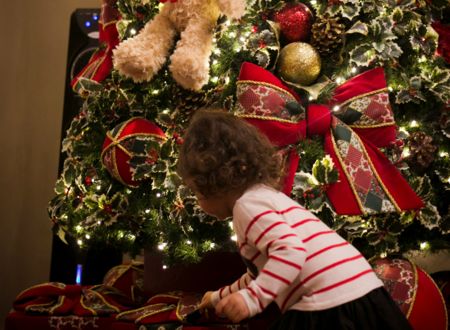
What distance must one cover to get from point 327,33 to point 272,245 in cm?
59

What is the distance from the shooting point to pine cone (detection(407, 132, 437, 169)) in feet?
4.30

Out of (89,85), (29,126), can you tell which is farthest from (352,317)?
(29,126)

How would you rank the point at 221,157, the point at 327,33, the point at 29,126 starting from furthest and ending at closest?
the point at 29,126 < the point at 327,33 < the point at 221,157

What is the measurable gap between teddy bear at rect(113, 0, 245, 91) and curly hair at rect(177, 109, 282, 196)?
0.24 meters

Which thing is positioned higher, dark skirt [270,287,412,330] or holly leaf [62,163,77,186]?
dark skirt [270,287,412,330]

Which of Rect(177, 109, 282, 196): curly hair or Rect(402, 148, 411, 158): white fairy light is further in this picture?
Rect(402, 148, 411, 158): white fairy light

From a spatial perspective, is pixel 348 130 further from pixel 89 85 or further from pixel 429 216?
pixel 89 85

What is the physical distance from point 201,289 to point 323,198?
1.33 ft

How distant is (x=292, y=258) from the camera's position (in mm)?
874

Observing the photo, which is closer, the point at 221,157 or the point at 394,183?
the point at 221,157

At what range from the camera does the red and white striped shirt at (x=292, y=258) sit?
2.86 feet

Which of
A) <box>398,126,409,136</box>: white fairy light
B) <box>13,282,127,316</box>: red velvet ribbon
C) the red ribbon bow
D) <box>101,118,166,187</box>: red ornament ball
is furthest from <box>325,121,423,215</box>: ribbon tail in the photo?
<box>13,282,127,316</box>: red velvet ribbon

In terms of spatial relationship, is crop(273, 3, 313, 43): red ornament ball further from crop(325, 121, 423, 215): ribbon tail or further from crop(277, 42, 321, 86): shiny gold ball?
crop(325, 121, 423, 215): ribbon tail

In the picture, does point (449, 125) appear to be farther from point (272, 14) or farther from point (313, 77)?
point (272, 14)
